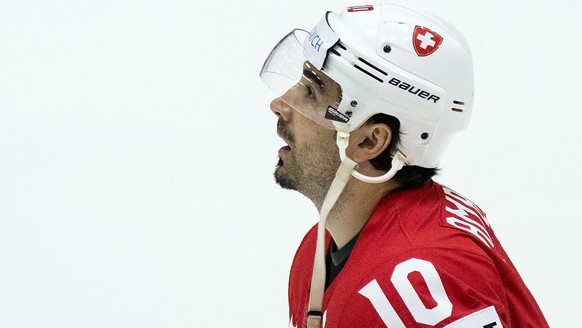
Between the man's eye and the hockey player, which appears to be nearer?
the hockey player

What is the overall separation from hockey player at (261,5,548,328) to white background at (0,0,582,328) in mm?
1492

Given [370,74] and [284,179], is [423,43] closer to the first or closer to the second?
[370,74]

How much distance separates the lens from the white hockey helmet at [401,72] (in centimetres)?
265

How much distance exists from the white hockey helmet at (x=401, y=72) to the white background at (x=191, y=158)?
166 cm

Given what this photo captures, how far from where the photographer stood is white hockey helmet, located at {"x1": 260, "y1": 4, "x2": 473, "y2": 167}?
8.69 ft

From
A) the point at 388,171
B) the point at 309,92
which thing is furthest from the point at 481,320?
the point at 309,92

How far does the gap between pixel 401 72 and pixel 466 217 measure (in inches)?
16.3

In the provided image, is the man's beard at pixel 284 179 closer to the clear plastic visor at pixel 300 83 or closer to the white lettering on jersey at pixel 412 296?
the clear plastic visor at pixel 300 83

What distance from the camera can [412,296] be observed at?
8.06 ft

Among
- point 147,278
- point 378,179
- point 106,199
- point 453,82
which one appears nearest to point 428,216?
point 378,179

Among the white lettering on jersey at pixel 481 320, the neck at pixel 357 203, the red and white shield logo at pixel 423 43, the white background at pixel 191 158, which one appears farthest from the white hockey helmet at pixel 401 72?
the white background at pixel 191 158

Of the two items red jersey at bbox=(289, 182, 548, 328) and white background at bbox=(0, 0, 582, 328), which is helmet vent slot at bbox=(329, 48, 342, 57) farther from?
white background at bbox=(0, 0, 582, 328)

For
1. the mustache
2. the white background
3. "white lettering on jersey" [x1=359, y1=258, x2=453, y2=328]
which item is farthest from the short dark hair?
the white background

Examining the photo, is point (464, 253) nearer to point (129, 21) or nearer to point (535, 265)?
point (535, 265)
